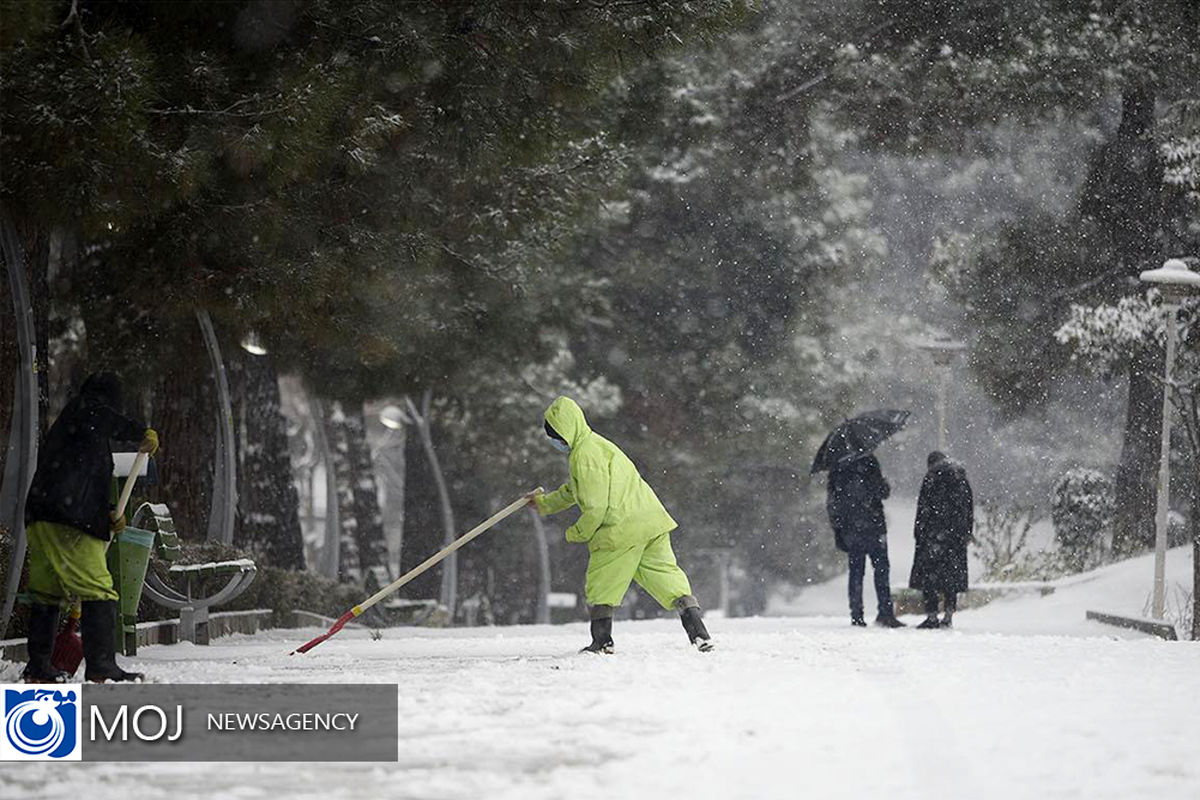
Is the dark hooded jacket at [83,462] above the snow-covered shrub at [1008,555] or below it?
above

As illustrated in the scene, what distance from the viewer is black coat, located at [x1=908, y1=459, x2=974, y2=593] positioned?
57.0 feet

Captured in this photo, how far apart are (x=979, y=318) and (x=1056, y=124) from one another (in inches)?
125

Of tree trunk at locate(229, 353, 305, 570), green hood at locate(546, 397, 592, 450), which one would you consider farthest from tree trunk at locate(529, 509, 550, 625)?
green hood at locate(546, 397, 592, 450)

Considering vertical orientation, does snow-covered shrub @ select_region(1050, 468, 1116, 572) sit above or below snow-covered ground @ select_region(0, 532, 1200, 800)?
above

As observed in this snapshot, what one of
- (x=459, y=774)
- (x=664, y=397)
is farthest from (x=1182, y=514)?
(x=459, y=774)

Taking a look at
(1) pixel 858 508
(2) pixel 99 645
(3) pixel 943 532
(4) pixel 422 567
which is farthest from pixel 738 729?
(1) pixel 858 508

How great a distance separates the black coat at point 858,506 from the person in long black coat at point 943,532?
1.27ft

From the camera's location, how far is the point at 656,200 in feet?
94.5

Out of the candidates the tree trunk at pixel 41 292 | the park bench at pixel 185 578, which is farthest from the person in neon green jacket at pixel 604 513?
the tree trunk at pixel 41 292

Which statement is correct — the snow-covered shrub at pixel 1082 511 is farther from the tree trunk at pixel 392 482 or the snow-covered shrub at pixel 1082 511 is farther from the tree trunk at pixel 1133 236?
the tree trunk at pixel 392 482

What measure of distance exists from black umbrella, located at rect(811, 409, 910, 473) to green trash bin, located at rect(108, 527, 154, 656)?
749 centimetres

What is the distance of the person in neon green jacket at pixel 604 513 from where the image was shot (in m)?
11.2

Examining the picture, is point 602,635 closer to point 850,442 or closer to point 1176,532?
point 850,442

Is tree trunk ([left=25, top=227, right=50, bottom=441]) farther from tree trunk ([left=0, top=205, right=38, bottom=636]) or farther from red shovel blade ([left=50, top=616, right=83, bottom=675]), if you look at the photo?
red shovel blade ([left=50, top=616, right=83, bottom=675])
